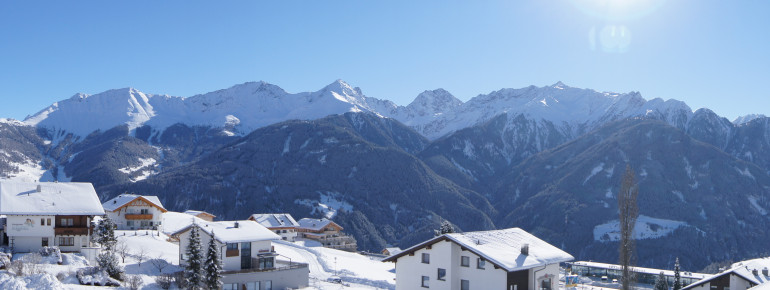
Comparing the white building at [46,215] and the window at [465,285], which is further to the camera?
the white building at [46,215]

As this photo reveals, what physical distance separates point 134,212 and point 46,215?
39.3m

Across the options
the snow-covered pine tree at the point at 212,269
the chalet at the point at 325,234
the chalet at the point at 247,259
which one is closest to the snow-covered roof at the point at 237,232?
the chalet at the point at 247,259

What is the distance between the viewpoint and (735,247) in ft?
654

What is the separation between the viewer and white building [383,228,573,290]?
35.2 meters

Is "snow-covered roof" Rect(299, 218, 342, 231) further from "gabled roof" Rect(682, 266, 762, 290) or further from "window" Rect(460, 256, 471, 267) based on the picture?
"window" Rect(460, 256, 471, 267)

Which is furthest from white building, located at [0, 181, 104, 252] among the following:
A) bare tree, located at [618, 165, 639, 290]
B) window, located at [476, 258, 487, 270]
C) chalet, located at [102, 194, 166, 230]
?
bare tree, located at [618, 165, 639, 290]

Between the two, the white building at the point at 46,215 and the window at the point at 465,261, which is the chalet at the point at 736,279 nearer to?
the window at the point at 465,261

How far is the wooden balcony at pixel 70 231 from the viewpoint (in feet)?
158

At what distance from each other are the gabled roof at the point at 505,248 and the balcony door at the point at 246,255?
16.4 meters

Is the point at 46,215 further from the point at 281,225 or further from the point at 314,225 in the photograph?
the point at 314,225

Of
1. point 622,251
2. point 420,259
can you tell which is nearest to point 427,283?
point 420,259

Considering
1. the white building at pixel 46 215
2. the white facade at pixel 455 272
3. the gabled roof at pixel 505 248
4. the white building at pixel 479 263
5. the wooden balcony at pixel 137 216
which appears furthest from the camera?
the wooden balcony at pixel 137 216

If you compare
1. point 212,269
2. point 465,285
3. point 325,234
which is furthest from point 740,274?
point 325,234

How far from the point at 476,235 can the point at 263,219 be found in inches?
3053
